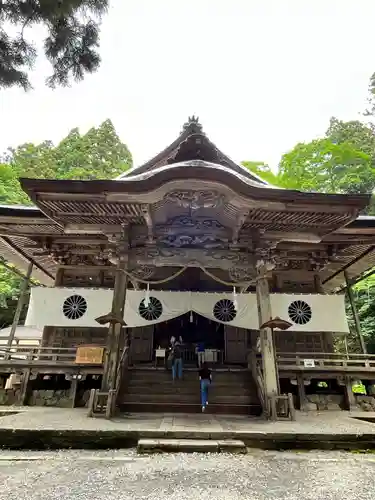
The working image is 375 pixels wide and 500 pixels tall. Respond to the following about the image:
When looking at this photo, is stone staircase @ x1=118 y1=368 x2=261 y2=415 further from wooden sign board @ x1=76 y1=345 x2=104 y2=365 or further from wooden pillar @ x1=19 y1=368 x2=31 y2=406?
wooden pillar @ x1=19 y1=368 x2=31 y2=406

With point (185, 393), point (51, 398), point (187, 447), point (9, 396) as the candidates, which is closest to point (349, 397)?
point (185, 393)

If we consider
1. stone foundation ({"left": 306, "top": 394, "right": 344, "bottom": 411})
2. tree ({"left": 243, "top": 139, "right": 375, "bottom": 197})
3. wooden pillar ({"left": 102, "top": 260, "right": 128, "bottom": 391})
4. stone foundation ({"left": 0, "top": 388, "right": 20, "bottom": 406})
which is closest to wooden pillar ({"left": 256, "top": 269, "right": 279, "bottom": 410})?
stone foundation ({"left": 306, "top": 394, "right": 344, "bottom": 411})

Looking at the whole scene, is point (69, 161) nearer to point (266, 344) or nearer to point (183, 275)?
point (183, 275)

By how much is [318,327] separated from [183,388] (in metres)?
5.02

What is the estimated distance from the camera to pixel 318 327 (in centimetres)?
1111

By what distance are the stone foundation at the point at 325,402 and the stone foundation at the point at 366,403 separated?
0.56 m

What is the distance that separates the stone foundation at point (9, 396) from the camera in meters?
9.71

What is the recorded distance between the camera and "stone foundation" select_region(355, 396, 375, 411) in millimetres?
9845

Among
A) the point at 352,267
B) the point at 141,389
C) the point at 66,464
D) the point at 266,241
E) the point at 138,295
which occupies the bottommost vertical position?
the point at 66,464

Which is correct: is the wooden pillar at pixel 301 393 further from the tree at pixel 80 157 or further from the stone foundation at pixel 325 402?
the tree at pixel 80 157

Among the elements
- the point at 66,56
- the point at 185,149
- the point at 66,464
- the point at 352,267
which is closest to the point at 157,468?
the point at 66,464

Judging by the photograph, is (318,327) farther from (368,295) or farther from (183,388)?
(368,295)

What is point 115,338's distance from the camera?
770cm

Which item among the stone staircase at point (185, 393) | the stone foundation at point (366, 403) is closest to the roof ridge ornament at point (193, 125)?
the stone staircase at point (185, 393)
